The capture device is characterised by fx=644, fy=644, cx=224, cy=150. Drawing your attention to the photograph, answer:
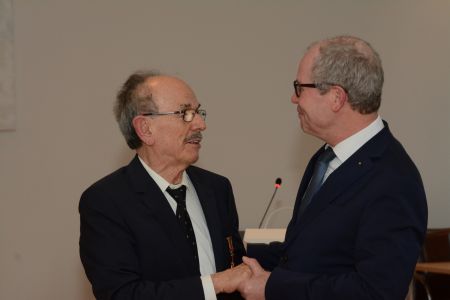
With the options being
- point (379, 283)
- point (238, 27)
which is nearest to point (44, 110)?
point (238, 27)

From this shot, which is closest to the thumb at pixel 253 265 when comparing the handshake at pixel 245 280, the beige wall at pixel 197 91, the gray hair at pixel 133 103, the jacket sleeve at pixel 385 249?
the handshake at pixel 245 280

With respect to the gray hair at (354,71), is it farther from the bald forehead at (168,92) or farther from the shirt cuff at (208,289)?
the shirt cuff at (208,289)

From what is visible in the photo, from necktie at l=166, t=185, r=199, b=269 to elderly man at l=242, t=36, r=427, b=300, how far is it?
30 cm

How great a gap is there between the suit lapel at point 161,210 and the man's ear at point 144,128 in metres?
0.15

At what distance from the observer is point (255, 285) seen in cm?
245

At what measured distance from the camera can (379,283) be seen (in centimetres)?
207

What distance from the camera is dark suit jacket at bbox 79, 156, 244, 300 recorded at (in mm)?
2445

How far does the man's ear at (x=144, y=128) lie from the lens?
9.00 feet

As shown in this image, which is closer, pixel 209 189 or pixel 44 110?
pixel 209 189

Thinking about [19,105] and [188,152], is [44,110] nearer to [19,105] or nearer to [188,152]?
[19,105]

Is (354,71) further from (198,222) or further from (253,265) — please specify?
(198,222)

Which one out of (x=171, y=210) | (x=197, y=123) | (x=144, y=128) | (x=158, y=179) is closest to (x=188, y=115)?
(x=197, y=123)

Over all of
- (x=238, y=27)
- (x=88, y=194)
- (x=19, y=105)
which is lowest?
(x=88, y=194)

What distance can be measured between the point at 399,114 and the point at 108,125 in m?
2.51
